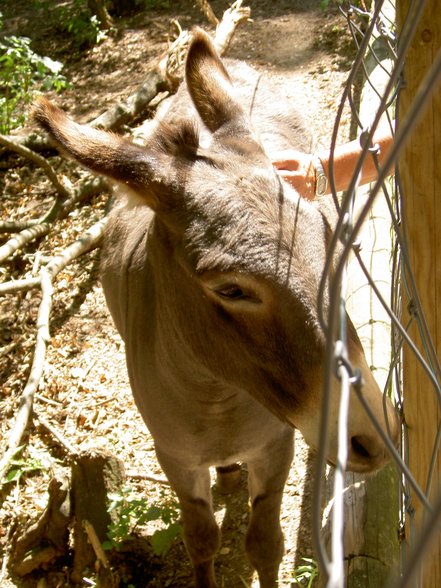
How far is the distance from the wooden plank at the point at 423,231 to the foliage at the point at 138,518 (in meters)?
2.12

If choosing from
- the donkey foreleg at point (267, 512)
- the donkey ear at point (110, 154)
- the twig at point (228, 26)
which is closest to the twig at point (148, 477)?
the donkey foreleg at point (267, 512)

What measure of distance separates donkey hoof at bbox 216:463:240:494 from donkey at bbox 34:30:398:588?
2.22 ft

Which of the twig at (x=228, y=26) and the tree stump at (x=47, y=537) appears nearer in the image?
the tree stump at (x=47, y=537)

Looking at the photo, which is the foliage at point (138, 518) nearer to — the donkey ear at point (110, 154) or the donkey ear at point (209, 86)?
the donkey ear at point (110, 154)

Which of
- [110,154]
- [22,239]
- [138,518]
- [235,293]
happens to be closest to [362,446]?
[235,293]

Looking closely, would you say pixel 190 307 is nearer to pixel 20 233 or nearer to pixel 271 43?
pixel 20 233

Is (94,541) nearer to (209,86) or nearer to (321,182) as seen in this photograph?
(321,182)

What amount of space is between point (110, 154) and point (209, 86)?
72 centimetres

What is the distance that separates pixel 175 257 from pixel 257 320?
0.53 m

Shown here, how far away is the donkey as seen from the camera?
2309 mm

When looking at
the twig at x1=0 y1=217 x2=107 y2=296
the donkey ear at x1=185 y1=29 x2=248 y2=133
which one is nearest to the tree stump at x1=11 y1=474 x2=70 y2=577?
the twig at x1=0 y1=217 x2=107 y2=296

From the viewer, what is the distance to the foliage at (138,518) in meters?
4.11

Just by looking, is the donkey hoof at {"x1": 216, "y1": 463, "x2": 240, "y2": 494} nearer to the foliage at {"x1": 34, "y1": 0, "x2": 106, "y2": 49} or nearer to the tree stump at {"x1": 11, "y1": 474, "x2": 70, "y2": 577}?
the tree stump at {"x1": 11, "y1": 474, "x2": 70, "y2": 577}

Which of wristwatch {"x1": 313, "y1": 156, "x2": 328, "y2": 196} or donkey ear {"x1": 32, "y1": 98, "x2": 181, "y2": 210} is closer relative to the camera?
donkey ear {"x1": 32, "y1": 98, "x2": 181, "y2": 210}
